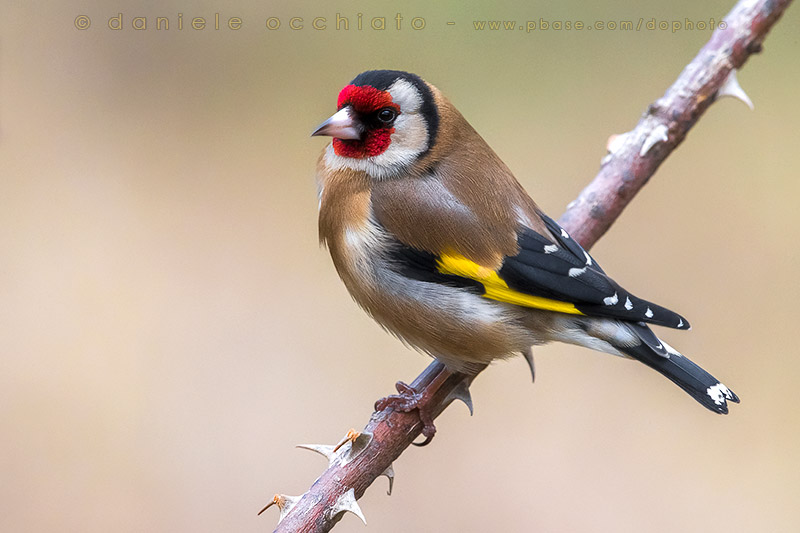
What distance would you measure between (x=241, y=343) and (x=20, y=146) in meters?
2.07

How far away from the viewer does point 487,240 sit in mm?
3086

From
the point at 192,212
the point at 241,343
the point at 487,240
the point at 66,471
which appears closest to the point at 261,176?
the point at 192,212

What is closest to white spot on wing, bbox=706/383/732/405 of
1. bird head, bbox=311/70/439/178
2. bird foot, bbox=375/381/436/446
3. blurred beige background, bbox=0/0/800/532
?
bird foot, bbox=375/381/436/446

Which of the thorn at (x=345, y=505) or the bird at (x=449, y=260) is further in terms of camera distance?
the bird at (x=449, y=260)

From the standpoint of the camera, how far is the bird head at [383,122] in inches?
122

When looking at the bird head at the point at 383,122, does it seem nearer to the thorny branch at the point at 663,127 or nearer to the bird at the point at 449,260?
the bird at the point at 449,260

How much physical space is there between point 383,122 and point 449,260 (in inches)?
21.6

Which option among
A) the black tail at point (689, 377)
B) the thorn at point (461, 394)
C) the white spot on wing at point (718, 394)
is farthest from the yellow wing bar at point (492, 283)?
the white spot on wing at point (718, 394)

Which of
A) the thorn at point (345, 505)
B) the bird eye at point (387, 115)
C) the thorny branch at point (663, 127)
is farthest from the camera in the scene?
the thorny branch at point (663, 127)

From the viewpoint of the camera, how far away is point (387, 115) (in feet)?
10.4

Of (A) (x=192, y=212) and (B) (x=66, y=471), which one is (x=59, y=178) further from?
(B) (x=66, y=471)

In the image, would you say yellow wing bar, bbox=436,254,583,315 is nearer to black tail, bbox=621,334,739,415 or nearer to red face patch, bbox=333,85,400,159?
black tail, bbox=621,334,739,415

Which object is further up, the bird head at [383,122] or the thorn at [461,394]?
the bird head at [383,122]

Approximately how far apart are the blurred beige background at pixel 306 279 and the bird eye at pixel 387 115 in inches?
88.9
